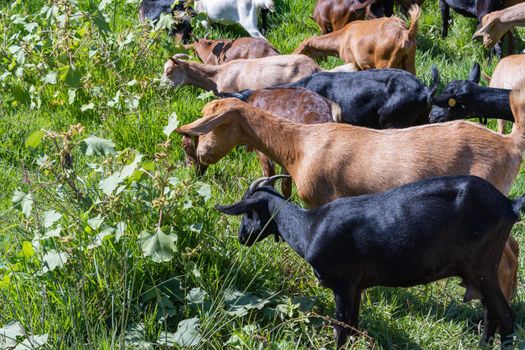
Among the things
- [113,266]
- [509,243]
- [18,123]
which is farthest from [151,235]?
[18,123]

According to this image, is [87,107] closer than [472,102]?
No

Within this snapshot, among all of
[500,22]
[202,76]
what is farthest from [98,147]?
[500,22]

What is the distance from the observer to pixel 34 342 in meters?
4.85

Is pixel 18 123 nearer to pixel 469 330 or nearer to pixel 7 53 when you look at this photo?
pixel 7 53

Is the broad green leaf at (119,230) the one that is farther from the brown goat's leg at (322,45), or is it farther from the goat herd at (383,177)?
the brown goat's leg at (322,45)

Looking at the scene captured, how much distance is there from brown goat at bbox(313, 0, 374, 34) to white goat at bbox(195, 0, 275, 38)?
585mm

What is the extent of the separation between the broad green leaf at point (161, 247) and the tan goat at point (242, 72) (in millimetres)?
3812

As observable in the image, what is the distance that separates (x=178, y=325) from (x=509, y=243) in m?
2.27

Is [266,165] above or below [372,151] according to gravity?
below

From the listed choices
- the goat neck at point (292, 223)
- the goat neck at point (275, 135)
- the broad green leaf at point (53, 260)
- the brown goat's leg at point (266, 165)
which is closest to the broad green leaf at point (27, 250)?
the broad green leaf at point (53, 260)

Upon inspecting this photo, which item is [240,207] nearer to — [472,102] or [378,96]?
[378,96]

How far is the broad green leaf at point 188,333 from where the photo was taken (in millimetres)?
5176

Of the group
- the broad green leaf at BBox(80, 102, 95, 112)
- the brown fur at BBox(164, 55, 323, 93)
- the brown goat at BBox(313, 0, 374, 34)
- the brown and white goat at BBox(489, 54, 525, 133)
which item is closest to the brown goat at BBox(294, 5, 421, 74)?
the brown fur at BBox(164, 55, 323, 93)

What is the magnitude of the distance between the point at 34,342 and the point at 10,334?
27cm
